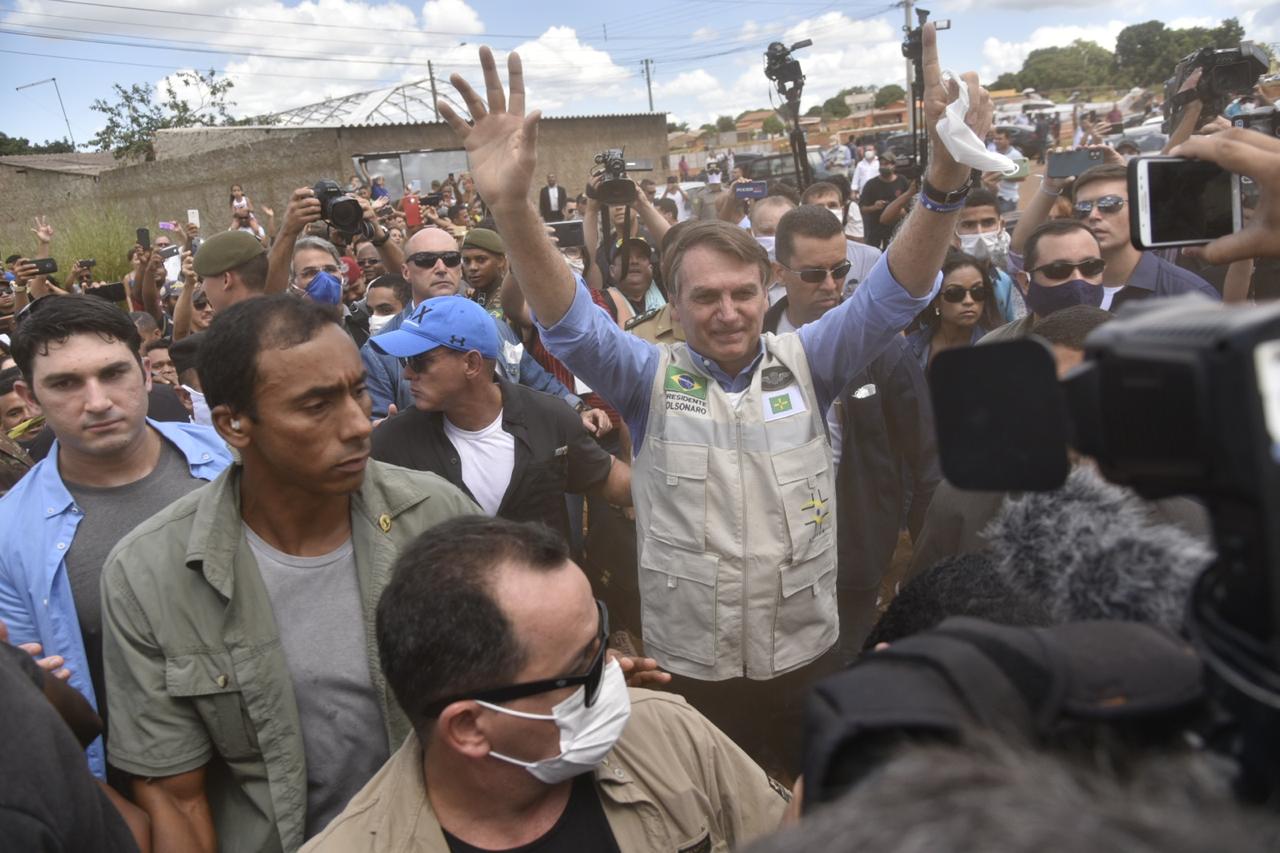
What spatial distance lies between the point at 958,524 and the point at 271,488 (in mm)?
1717

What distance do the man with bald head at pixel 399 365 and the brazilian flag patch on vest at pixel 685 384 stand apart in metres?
1.31

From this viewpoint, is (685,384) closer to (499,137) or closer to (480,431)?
(499,137)

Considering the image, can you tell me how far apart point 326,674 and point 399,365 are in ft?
8.10

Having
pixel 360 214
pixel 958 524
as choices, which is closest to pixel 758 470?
pixel 958 524

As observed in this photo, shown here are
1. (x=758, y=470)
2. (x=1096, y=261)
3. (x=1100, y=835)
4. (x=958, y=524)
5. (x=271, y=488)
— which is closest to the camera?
(x=1100, y=835)

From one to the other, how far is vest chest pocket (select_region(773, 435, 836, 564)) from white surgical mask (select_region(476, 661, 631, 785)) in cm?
100

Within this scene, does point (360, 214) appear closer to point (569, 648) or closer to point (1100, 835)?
point (569, 648)

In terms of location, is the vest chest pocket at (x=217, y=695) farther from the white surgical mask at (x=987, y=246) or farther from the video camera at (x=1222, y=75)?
the white surgical mask at (x=987, y=246)

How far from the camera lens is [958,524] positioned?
2.39 m

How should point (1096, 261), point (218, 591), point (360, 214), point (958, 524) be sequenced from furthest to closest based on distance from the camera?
point (360, 214)
point (1096, 261)
point (958, 524)
point (218, 591)

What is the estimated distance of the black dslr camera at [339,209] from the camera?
185 inches

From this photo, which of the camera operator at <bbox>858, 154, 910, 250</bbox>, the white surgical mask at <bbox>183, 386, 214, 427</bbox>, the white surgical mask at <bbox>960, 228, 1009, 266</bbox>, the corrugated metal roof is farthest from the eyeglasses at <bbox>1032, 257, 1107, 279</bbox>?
the corrugated metal roof

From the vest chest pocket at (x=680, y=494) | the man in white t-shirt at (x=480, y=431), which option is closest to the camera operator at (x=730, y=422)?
the vest chest pocket at (x=680, y=494)

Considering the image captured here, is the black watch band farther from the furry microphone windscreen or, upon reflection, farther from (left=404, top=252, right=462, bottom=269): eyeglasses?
(left=404, top=252, right=462, bottom=269): eyeglasses
